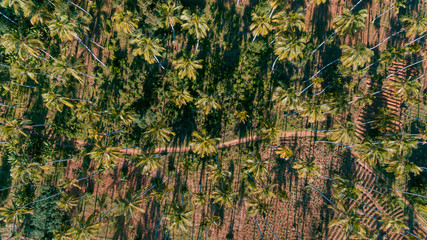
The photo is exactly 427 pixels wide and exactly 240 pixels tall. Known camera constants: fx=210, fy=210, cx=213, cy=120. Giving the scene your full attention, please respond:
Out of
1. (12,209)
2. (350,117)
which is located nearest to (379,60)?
(350,117)

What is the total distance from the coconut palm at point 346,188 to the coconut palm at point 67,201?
2601 centimetres

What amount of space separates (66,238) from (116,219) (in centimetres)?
440

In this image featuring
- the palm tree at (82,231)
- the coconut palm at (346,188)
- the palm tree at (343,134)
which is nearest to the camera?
the palm tree at (82,231)

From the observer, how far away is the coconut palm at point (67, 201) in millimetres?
19825

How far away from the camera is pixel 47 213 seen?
20859mm

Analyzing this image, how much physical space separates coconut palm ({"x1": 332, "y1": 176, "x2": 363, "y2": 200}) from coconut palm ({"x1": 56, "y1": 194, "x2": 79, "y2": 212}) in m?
26.0

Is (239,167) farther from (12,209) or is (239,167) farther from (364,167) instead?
(12,209)

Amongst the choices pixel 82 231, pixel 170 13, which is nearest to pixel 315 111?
pixel 170 13

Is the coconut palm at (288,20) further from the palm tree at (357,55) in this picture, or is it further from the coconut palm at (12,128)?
the coconut palm at (12,128)

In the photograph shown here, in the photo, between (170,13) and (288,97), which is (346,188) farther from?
(170,13)

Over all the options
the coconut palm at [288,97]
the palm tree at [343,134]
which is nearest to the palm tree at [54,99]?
the coconut palm at [288,97]

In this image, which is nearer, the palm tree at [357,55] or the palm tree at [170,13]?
the palm tree at [357,55]

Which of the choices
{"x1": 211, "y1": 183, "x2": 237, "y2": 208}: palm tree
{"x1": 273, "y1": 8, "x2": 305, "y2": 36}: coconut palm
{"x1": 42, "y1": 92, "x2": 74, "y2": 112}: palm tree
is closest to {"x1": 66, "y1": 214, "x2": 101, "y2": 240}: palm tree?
{"x1": 42, "y1": 92, "x2": 74, "y2": 112}: palm tree

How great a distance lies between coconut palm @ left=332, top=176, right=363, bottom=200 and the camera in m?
20.5
